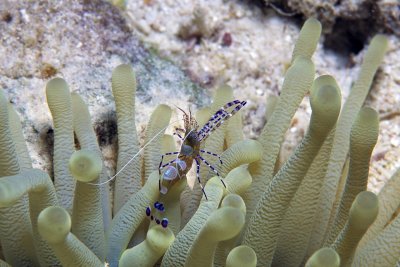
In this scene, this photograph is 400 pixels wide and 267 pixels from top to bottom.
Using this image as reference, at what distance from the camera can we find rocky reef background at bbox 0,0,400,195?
9.65 ft

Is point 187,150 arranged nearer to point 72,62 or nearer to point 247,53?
point 72,62

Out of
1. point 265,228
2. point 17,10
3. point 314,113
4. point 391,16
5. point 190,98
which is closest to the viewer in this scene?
point 314,113

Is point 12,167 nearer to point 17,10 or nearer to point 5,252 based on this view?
point 5,252

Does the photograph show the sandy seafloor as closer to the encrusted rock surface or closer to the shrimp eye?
the encrusted rock surface

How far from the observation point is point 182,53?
389 cm

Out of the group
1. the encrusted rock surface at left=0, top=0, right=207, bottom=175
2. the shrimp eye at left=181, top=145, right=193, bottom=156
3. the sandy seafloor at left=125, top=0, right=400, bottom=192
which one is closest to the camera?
the shrimp eye at left=181, top=145, right=193, bottom=156

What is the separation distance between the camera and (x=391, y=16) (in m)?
3.78

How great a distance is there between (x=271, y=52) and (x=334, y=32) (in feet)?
2.27

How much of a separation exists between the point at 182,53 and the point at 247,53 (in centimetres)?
55

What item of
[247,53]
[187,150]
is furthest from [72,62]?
[247,53]

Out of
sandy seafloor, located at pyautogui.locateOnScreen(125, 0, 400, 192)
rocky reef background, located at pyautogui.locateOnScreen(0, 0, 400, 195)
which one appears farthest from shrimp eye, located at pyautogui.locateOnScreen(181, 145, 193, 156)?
sandy seafloor, located at pyautogui.locateOnScreen(125, 0, 400, 192)

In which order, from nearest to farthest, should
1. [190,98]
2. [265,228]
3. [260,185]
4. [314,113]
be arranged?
1. [314,113]
2. [265,228]
3. [260,185]
4. [190,98]

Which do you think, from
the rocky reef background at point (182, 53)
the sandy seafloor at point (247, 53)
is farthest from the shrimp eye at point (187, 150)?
the sandy seafloor at point (247, 53)

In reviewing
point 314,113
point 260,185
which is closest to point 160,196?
point 260,185
